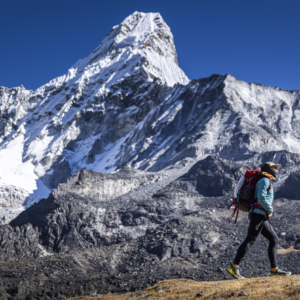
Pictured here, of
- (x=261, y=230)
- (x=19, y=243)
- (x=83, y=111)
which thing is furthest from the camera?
(x=83, y=111)

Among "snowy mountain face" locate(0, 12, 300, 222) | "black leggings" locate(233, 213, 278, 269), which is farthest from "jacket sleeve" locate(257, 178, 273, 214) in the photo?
"snowy mountain face" locate(0, 12, 300, 222)

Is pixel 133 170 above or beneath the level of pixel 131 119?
beneath

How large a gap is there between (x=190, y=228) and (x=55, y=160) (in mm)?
86599

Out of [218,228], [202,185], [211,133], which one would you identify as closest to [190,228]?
[218,228]

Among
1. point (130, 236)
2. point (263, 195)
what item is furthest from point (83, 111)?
point (263, 195)

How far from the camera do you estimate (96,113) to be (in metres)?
143

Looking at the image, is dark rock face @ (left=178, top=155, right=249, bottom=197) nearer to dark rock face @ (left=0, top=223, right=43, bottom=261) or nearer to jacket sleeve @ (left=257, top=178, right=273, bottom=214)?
dark rock face @ (left=0, top=223, right=43, bottom=261)

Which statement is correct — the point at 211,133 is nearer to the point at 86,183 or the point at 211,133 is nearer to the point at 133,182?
the point at 133,182

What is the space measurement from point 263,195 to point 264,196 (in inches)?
1.3

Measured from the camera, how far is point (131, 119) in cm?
13875

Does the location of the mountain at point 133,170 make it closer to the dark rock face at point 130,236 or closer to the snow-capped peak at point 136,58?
the dark rock face at point 130,236

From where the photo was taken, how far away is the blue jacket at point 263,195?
8.96 m

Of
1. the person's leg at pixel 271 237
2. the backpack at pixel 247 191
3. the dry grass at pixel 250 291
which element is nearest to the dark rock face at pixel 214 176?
the dry grass at pixel 250 291

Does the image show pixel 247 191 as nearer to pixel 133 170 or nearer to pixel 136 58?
pixel 133 170
